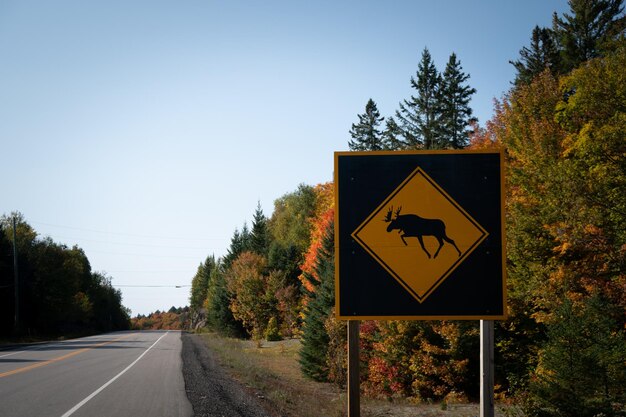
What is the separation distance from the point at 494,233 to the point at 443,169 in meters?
0.83

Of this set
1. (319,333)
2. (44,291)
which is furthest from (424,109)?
(44,291)

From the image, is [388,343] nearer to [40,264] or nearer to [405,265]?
[405,265]

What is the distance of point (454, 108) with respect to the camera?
Answer: 1828 inches

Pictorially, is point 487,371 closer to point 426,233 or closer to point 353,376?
point 353,376

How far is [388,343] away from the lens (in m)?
22.1

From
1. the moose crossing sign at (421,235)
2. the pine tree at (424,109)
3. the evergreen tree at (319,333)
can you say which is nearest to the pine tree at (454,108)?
the pine tree at (424,109)

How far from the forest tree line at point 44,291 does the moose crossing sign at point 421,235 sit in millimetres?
48131

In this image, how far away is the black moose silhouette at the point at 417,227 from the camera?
5383 mm

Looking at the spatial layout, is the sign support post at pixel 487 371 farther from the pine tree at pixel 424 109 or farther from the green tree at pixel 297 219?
the green tree at pixel 297 219

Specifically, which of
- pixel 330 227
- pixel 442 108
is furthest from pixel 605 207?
pixel 442 108

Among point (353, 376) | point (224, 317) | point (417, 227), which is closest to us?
point (417, 227)

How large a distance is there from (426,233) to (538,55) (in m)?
40.7

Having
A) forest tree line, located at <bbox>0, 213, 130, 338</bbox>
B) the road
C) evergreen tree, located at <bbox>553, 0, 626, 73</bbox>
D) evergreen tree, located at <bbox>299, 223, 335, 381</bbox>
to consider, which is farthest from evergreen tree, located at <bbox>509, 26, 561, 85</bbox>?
forest tree line, located at <bbox>0, 213, 130, 338</bbox>

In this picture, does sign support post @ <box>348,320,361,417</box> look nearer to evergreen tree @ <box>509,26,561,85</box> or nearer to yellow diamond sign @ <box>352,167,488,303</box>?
yellow diamond sign @ <box>352,167,488,303</box>
